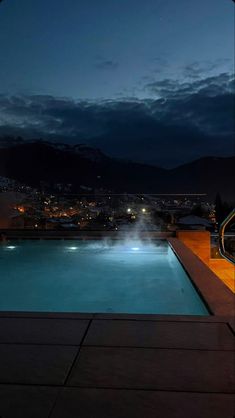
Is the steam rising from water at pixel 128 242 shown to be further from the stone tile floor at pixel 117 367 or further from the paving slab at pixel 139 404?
the paving slab at pixel 139 404

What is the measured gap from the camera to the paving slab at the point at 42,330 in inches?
93.1

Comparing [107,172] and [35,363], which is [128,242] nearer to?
Result: [35,363]

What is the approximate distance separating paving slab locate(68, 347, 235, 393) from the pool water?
3.53 ft

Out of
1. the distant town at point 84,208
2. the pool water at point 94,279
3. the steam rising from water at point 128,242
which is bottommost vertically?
the pool water at point 94,279

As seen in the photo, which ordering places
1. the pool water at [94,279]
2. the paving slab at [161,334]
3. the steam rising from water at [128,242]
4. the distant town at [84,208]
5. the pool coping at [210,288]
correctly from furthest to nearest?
the distant town at [84,208] → the steam rising from water at [128,242] → the pool water at [94,279] → the pool coping at [210,288] → the paving slab at [161,334]

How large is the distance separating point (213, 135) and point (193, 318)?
45.4 meters

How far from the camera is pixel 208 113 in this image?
43.7m

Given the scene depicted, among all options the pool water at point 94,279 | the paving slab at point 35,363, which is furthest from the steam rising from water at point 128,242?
the paving slab at point 35,363

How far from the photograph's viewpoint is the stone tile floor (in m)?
1.67

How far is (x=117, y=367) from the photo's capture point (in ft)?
6.60

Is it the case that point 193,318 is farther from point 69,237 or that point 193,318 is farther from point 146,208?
point 146,208

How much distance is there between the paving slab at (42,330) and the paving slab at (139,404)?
58 centimetres

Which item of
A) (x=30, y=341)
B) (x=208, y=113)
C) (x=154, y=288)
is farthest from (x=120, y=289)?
(x=208, y=113)

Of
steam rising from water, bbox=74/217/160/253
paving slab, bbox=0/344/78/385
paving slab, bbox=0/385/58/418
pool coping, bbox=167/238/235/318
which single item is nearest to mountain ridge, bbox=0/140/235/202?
steam rising from water, bbox=74/217/160/253
